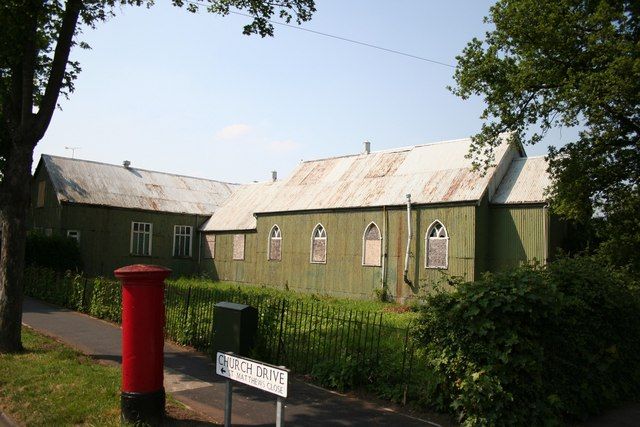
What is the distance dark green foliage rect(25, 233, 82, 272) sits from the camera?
26141mm

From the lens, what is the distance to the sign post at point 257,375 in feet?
15.9

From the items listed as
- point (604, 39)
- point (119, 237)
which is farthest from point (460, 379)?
point (119, 237)

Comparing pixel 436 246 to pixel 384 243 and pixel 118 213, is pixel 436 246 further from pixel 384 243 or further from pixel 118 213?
pixel 118 213

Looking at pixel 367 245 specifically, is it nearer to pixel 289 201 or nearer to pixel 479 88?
pixel 289 201

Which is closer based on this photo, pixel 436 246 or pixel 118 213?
pixel 436 246

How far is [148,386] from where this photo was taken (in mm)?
6379

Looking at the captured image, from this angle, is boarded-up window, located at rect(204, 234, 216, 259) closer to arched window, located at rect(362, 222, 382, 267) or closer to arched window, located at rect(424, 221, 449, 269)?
arched window, located at rect(362, 222, 382, 267)

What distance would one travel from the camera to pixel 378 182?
25703 mm

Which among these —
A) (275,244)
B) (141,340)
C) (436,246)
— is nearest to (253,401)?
(141,340)

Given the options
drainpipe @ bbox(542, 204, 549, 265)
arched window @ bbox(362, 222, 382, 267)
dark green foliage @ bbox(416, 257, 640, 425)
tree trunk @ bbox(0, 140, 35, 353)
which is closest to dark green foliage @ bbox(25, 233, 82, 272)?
arched window @ bbox(362, 222, 382, 267)

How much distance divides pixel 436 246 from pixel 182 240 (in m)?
17.9

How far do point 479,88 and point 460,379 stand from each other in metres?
13.2

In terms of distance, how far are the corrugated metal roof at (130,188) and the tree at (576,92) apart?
21.5m

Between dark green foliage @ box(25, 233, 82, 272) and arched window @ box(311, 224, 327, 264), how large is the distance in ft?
37.1
